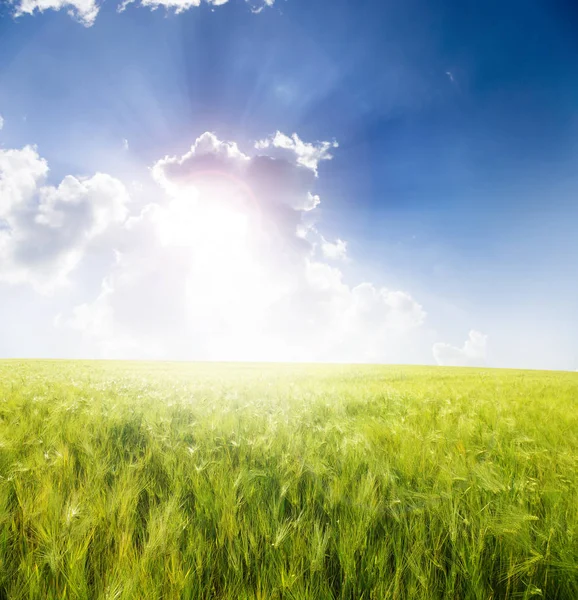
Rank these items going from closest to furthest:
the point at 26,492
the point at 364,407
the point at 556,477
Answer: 1. the point at 26,492
2. the point at 556,477
3. the point at 364,407

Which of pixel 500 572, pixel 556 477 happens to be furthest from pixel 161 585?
pixel 556 477

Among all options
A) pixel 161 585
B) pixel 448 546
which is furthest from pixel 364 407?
pixel 161 585

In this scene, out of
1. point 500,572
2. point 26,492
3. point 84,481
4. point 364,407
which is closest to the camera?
point 500,572

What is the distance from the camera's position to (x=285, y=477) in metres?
2.39

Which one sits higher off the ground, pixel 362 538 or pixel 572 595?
pixel 362 538

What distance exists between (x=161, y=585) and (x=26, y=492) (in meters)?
1.44

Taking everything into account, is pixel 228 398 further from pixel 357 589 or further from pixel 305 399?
pixel 357 589

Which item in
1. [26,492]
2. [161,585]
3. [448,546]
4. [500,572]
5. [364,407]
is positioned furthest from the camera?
[364,407]

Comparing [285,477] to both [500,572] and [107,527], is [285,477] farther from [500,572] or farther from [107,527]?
[500,572]

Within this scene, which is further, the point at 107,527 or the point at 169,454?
the point at 169,454

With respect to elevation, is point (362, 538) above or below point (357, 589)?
above

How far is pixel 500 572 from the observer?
63.7 inches

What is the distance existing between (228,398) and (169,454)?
3199 millimetres

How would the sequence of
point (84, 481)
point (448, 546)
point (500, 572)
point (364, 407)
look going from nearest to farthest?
1. point (500, 572)
2. point (448, 546)
3. point (84, 481)
4. point (364, 407)
